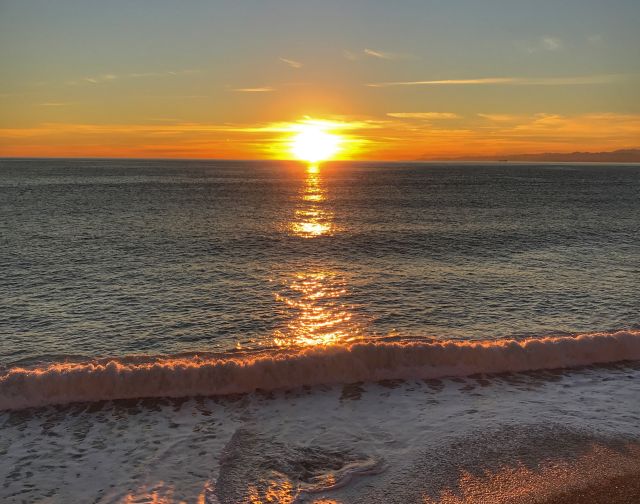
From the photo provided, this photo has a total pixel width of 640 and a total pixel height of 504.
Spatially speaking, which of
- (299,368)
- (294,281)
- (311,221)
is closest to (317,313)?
(294,281)

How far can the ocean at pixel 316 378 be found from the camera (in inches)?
432

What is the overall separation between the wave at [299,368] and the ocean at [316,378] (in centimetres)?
6

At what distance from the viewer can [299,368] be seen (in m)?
16.8

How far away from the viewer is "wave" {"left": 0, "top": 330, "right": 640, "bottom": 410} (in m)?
15.5

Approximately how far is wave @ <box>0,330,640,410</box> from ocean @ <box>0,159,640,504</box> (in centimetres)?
6

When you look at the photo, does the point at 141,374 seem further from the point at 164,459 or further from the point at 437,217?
the point at 437,217

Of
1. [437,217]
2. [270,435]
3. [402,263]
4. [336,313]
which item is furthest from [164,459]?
[437,217]

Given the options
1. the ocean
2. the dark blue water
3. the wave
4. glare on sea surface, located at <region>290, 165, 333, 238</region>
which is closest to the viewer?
the ocean

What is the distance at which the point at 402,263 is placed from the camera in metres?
37.1

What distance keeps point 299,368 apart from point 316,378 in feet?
2.06

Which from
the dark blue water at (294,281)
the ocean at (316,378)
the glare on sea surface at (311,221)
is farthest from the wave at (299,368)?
the glare on sea surface at (311,221)

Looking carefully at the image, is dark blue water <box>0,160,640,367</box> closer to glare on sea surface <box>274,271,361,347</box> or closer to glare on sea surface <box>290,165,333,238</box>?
glare on sea surface <box>274,271,361,347</box>

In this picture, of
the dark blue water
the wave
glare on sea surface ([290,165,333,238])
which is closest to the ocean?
the wave

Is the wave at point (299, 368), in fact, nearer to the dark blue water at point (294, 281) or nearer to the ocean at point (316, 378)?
the ocean at point (316, 378)
